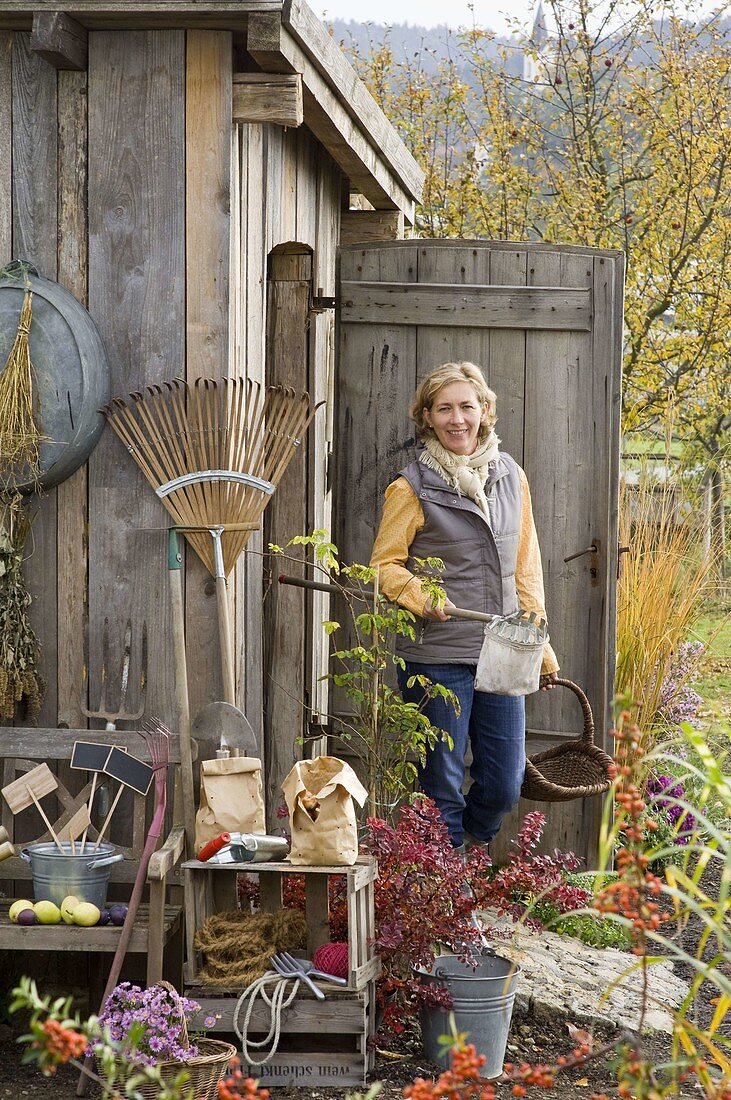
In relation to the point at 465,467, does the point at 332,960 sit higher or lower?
lower

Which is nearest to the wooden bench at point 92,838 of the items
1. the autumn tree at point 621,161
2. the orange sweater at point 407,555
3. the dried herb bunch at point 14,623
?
the dried herb bunch at point 14,623

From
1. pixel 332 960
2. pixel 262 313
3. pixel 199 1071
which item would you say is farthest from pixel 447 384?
pixel 199 1071

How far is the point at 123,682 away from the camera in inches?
149

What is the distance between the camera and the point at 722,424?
9.95 m

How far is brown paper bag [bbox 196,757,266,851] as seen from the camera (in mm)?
3441

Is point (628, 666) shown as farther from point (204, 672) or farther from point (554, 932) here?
point (204, 672)

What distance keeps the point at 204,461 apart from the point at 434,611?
2.79 ft

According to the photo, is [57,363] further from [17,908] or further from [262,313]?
[17,908]

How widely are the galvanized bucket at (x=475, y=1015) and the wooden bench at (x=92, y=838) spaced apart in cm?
76

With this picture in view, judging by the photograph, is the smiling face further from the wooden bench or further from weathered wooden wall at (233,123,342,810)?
the wooden bench

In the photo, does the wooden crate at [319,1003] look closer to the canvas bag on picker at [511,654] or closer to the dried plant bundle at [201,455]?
the canvas bag on picker at [511,654]

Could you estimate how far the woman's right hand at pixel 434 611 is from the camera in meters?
3.86

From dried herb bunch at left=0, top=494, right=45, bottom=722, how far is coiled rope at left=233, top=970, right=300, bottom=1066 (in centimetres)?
114

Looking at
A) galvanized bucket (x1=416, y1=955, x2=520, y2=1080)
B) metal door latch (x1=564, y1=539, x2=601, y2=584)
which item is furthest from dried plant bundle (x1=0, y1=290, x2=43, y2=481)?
metal door latch (x1=564, y1=539, x2=601, y2=584)
